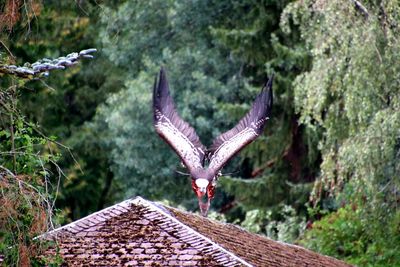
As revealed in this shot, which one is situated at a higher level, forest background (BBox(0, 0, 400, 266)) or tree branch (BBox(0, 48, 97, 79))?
forest background (BBox(0, 0, 400, 266))

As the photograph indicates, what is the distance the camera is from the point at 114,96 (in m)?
37.8

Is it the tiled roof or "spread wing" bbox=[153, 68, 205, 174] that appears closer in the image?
the tiled roof

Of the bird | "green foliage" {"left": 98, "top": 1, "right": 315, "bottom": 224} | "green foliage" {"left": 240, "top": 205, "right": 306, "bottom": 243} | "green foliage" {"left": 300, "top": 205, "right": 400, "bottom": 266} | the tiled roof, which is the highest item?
"green foliage" {"left": 98, "top": 1, "right": 315, "bottom": 224}

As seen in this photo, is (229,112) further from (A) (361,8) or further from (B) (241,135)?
(B) (241,135)

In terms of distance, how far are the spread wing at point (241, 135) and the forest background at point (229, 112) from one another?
952mm

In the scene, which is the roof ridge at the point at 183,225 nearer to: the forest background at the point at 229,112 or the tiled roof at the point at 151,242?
the tiled roof at the point at 151,242

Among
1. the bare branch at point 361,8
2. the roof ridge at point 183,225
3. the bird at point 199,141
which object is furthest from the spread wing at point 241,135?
the bare branch at point 361,8

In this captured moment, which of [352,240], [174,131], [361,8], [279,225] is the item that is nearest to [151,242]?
[174,131]

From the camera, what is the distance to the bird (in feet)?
60.9

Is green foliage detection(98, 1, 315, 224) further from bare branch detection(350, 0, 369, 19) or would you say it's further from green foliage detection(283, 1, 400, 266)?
bare branch detection(350, 0, 369, 19)

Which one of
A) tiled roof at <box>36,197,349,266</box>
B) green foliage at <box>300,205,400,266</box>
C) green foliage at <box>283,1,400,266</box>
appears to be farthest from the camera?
green foliage at <box>300,205,400,266</box>

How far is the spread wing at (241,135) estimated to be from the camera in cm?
1873

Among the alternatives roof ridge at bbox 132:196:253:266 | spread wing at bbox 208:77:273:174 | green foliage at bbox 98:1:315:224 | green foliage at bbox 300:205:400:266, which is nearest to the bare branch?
green foliage at bbox 300:205:400:266

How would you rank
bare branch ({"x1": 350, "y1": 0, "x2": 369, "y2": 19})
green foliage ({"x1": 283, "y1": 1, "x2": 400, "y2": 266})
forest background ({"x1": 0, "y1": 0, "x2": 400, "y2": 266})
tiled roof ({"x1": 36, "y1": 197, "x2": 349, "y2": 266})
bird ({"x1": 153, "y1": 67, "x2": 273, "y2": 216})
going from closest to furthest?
tiled roof ({"x1": 36, "y1": 197, "x2": 349, "y2": 266})
forest background ({"x1": 0, "y1": 0, "x2": 400, "y2": 266})
bird ({"x1": 153, "y1": 67, "x2": 273, "y2": 216})
green foliage ({"x1": 283, "y1": 1, "x2": 400, "y2": 266})
bare branch ({"x1": 350, "y1": 0, "x2": 369, "y2": 19})
